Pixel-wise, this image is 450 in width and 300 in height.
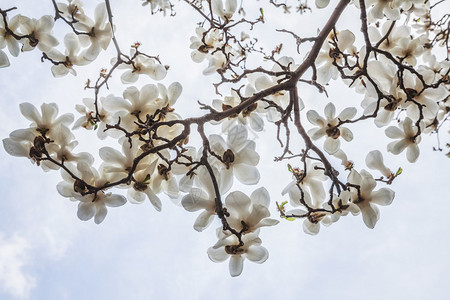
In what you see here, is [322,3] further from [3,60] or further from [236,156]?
[3,60]

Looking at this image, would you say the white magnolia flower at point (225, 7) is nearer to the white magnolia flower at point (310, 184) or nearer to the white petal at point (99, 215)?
the white magnolia flower at point (310, 184)

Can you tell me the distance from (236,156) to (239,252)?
0.31 m

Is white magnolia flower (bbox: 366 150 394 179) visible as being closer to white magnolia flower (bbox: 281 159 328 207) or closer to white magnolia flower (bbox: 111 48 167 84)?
white magnolia flower (bbox: 281 159 328 207)

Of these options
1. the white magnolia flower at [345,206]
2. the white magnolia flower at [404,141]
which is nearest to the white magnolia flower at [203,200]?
the white magnolia flower at [345,206]

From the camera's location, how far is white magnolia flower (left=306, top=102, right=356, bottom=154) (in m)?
1.35

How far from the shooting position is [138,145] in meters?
1.20

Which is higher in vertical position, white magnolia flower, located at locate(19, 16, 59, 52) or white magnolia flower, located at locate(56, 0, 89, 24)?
white magnolia flower, located at locate(56, 0, 89, 24)

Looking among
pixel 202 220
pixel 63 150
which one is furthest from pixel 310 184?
pixel 63 150

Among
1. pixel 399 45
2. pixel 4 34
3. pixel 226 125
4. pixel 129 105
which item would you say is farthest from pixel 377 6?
pixel 4 34

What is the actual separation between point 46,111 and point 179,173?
507 millimetres

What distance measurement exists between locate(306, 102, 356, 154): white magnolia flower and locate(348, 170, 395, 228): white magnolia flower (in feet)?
0.57

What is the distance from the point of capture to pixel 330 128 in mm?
1373

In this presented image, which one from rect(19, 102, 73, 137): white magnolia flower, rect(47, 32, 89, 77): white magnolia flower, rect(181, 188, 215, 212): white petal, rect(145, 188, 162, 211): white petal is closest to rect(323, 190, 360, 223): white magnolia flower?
rect(181, 188, 215, 212): white petal

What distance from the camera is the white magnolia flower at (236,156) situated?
1.08m
